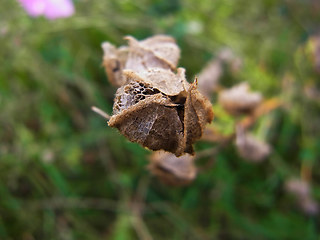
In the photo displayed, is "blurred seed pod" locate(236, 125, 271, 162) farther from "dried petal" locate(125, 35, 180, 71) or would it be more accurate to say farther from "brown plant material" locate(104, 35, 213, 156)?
"brown plant material" locate(104, 35, 213, 156)

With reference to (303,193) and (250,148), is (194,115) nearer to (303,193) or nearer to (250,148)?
(250,148)

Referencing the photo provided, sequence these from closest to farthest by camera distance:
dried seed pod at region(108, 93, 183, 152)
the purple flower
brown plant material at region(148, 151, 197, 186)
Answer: dried seed pod at region(108, 93, 183, 152), brown plant material at region(148, 151, 197, 186), the purple flower

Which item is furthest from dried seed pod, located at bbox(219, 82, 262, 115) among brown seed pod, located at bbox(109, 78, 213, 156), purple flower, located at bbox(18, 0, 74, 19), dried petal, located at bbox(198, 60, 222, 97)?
purple flower, located at bbox(18, 0, 74, 19)

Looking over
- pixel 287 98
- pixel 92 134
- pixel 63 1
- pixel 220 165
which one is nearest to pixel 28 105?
pixel 92 134

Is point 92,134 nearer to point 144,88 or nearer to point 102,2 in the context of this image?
point 102,2

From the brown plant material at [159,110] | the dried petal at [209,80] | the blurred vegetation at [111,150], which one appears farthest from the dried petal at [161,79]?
the blurred vegetation at [111,150]

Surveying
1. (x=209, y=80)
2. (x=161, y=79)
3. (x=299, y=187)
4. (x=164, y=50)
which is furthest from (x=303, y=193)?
(x=161, y=79)

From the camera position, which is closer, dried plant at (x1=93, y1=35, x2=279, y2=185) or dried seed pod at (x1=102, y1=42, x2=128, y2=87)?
dried plant at (x1=93, y1=35, x2=279, y2=185)
